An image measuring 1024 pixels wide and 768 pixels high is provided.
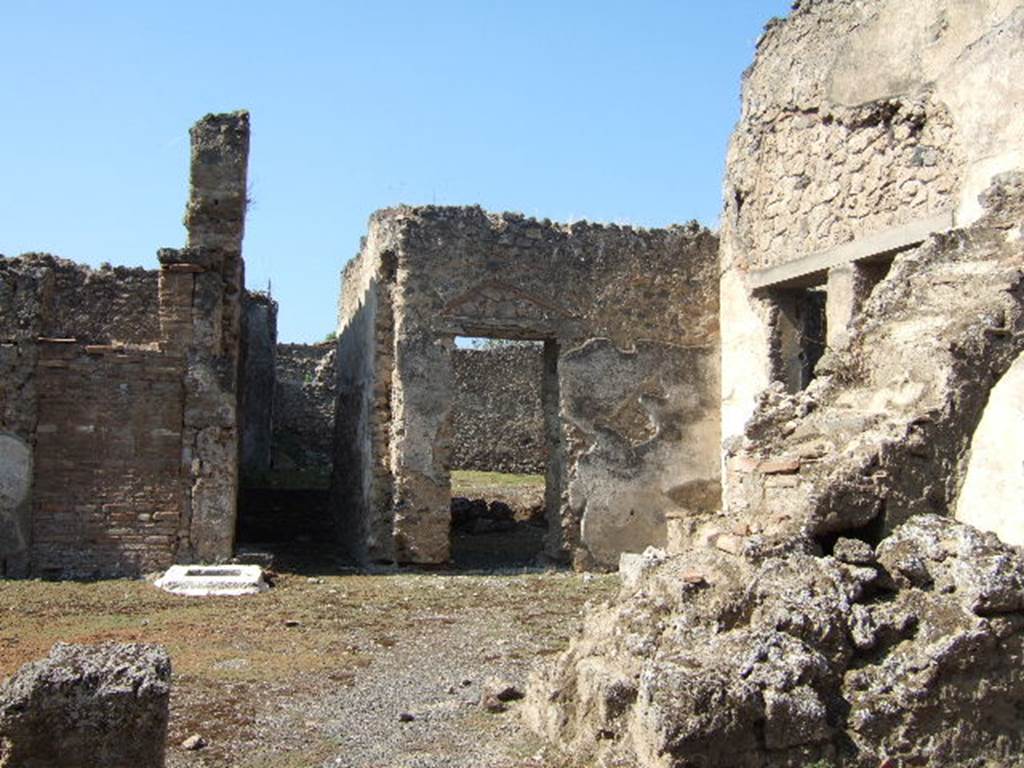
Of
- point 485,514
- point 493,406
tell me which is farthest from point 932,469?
point 493,406

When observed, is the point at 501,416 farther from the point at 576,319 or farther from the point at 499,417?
the point at 576,319

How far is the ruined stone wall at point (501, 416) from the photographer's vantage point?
22344 mm

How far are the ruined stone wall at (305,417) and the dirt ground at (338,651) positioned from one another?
8.87 m

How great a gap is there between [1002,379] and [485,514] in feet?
34.1

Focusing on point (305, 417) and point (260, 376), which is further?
point (305, 417)

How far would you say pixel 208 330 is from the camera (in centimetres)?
1070

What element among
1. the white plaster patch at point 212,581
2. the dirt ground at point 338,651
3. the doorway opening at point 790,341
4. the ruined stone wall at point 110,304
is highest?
the ruined stone wall at point 110,304

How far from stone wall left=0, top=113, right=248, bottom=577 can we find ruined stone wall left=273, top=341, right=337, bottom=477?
827 centimetres

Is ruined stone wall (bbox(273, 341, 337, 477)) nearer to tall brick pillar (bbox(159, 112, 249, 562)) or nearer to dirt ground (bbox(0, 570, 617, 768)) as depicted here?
tall brick pillar (bbox(159, 112, 249, 562))

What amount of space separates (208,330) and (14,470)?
205 cm

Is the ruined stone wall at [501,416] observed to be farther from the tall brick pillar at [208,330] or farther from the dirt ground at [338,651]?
the tall brick pillar at [208,330]

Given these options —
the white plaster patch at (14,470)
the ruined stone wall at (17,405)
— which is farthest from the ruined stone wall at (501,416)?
the white plaster patch at (14,470)

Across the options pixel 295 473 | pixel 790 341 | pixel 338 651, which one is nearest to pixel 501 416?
pixel 295 473

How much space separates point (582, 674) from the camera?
4969mm
